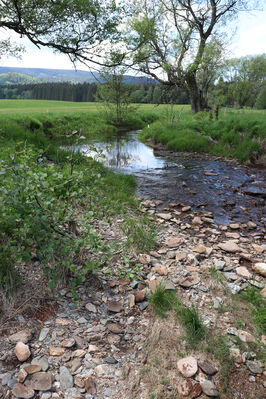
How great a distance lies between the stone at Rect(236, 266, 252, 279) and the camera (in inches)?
172

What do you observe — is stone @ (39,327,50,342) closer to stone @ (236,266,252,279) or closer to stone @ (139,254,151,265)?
stone @ (139,254,151,265)

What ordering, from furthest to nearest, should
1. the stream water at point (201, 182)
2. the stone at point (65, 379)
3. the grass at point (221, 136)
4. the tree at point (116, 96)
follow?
the tree at point (116, 96)
the grass at point (221, 136)
the stream water at point (201, 182)
the stone at point (65, 379)

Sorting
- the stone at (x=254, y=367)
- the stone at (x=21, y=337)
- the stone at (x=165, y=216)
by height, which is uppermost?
the stone at (x=254, y=367)

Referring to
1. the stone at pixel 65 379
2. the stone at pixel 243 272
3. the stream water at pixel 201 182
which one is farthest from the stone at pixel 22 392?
the stream water at pixel 201 182

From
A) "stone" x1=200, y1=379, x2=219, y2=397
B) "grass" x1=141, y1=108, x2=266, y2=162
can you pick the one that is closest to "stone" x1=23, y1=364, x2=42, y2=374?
"stone" x1=200, y1=379, x2=219, y2=397

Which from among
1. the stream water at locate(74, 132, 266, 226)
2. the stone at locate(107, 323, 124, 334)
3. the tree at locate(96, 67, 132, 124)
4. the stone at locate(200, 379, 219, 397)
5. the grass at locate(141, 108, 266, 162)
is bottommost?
the stone at locate(107, 323, 124, 334)

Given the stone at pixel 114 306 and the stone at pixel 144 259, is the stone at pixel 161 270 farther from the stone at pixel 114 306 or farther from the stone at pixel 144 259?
the stone at pixel 114 306

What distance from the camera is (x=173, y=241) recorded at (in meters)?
5.48

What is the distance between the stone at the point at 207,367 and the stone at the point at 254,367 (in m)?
0.36

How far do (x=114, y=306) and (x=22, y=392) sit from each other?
1.42 m

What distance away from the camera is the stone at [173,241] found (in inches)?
210

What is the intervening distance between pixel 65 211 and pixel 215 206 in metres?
5.34

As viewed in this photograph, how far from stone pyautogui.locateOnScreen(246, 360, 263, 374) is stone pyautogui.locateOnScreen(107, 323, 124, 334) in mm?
1395

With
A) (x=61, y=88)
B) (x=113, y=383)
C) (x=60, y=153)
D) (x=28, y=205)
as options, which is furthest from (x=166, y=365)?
(x=61, y=88)
